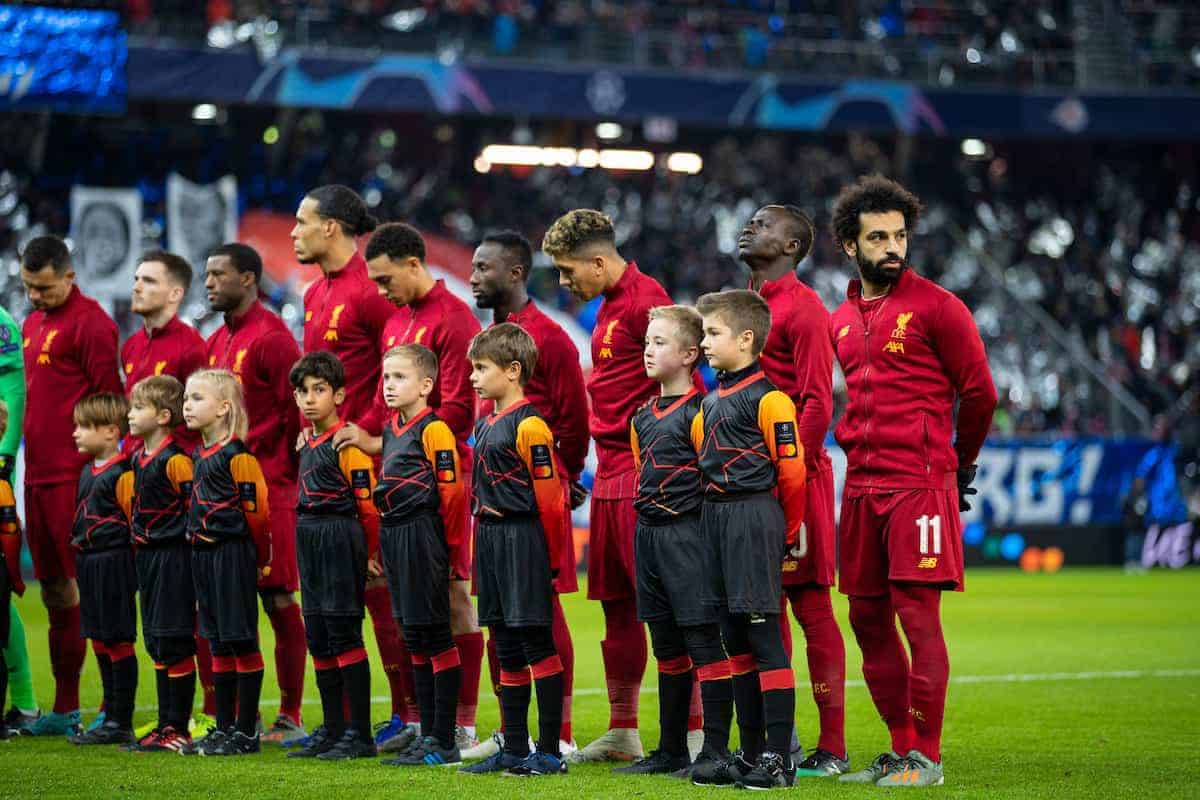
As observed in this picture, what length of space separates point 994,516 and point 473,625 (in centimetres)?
1697

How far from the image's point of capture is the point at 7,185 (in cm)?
2433

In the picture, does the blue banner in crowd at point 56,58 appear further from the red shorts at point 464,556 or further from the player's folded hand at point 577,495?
the player's folded hand at point 577,495

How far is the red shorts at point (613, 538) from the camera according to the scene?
742 centimetres

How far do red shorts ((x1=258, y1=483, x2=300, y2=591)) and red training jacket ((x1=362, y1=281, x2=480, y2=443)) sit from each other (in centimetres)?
72

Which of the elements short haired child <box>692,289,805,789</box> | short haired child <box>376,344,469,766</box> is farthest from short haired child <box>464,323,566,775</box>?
short haired child <box>692,289,805,789</box>

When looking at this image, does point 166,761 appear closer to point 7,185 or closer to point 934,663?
point 934,663

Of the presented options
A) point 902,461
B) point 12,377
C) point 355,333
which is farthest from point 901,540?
point 12,377

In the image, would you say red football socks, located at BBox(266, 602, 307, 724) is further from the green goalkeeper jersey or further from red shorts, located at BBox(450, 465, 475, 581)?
the green goalkeeper jersey

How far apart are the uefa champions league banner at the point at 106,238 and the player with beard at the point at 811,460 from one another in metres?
17.5

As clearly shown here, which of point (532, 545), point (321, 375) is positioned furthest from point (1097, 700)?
point (321, 375)

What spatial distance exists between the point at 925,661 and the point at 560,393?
2158 mm

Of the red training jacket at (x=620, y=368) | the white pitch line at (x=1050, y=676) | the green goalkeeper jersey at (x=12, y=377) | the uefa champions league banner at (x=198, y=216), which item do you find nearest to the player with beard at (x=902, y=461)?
the red training jacket at (x=620, y=368)

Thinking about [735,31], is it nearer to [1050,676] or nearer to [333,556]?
[1050,676]

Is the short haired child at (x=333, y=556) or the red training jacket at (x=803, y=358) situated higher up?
the red training jacket at (x=803, y=358)
